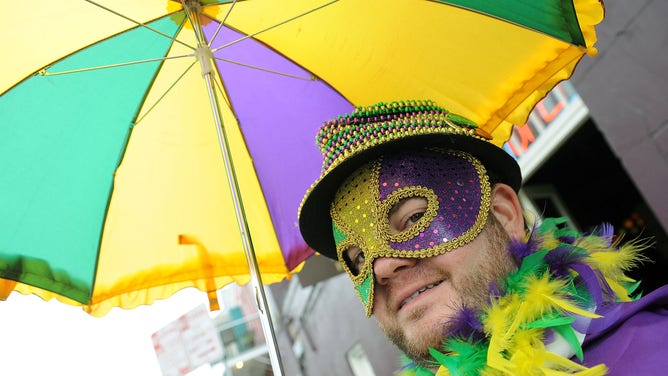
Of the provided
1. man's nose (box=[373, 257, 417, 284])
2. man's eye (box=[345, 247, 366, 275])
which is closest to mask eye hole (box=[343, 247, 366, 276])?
man's eye (box=[345, 247, 366, 275])

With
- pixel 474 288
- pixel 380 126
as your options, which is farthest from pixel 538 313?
pixel 380 126

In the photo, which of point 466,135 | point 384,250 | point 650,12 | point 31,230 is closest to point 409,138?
point 466,135

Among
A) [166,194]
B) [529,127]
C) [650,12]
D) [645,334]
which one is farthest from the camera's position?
[529,127]

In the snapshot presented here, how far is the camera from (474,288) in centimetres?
146

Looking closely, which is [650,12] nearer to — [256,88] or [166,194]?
[256,88]

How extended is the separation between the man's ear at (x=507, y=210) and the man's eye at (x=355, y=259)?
455mm

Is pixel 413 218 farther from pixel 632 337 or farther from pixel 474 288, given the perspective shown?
pixel 632 337

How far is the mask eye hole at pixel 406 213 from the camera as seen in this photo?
1558mm

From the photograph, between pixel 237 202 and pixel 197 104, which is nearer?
pixel 237 202

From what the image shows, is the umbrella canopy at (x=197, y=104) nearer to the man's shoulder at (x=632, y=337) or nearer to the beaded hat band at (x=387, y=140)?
the beaded hat band at (x=387, y=140)

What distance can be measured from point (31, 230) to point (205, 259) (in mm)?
680

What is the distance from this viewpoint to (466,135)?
161 centimetres

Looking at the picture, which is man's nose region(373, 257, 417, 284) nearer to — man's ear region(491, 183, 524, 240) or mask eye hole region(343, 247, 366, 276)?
mask eye hole region(343, 247, 366, 276)

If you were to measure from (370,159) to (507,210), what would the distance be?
486 millimetres
